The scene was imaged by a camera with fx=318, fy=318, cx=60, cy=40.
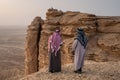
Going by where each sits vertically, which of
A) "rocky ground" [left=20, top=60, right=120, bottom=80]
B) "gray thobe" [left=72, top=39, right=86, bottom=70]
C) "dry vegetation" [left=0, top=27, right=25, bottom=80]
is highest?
"gray thobe" [left=72, top=39, right=86, bottom=70]

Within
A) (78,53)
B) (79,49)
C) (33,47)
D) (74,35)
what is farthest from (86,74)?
(33,47)

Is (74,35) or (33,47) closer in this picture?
(74,35)

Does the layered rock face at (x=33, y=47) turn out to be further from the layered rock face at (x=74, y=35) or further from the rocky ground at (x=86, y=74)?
the rocky ground at (x=86, y=74)

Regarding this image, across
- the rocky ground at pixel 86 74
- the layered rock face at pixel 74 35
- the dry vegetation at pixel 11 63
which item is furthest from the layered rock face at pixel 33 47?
the dry vegetation at pixel 11 63

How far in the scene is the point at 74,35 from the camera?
2405 cm

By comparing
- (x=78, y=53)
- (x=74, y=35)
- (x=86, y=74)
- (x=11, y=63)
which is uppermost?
(x=74, y=35)

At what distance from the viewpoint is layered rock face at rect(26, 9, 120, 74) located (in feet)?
72.1

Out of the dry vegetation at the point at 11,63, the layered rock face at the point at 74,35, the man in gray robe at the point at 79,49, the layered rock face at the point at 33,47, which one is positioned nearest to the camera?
the man in gray robe at the point at 79,49

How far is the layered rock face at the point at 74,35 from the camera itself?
2197 centimetres

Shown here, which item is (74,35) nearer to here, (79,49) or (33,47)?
(33,47)

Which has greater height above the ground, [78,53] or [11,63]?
[78,53]

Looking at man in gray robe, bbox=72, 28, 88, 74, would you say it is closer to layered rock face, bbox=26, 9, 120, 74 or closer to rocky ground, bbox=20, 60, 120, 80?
rocky ground, bbox=20, 60, 120, 80

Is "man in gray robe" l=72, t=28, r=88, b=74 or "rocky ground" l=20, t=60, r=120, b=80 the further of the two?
"man in gray robe" l=72, t=28, r=88, b=74

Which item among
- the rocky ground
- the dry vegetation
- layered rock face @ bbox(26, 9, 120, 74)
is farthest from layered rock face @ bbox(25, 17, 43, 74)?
the dry vegetation
